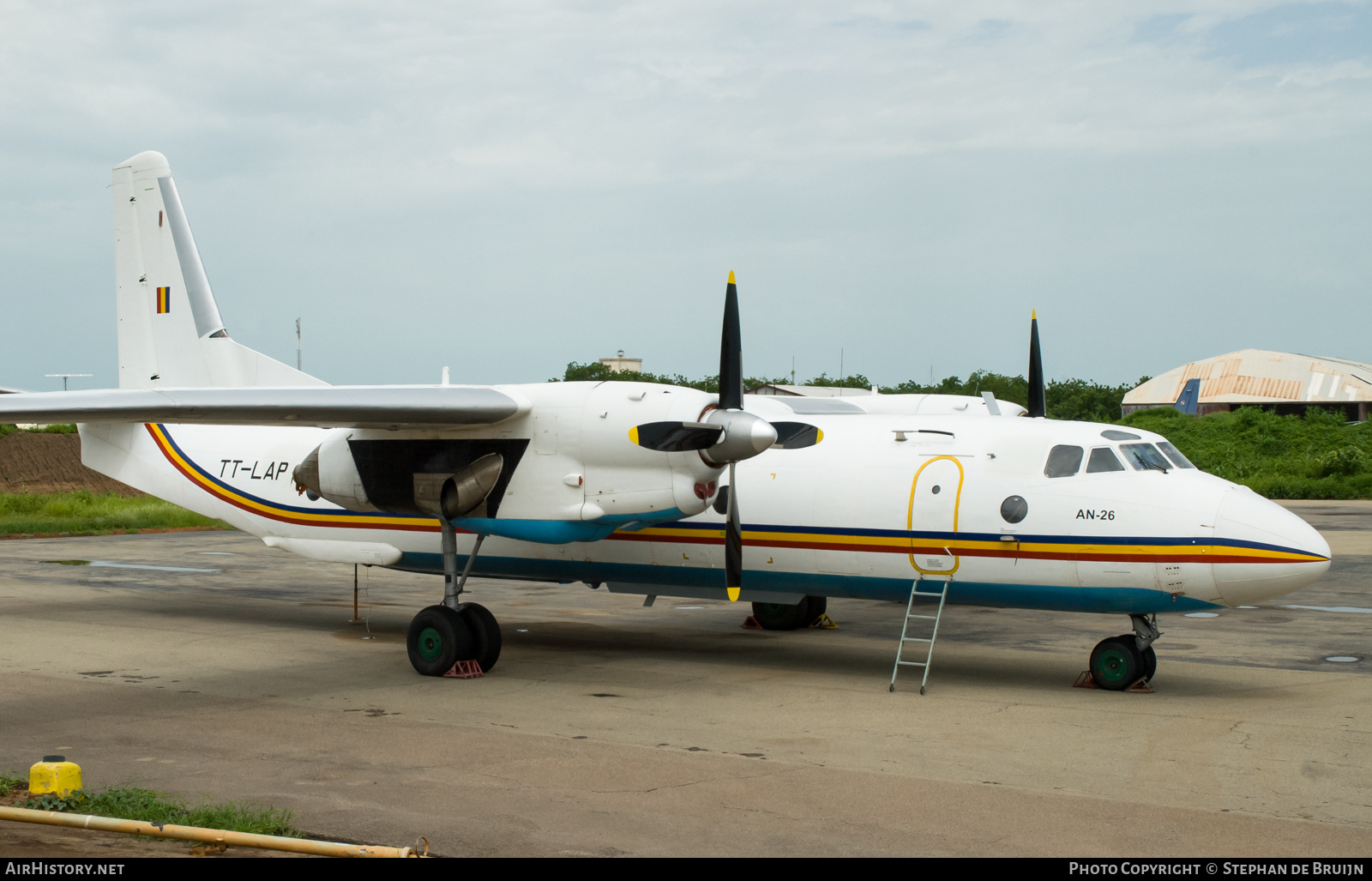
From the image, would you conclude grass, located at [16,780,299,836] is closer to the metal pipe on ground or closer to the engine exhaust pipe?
the metal pipe on ground

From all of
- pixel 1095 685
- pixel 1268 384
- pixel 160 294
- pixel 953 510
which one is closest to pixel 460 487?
pixel 953 510

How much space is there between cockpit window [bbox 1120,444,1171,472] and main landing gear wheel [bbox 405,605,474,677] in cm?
763

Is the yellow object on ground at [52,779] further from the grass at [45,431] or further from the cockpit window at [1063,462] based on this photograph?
the grass at [45,431]

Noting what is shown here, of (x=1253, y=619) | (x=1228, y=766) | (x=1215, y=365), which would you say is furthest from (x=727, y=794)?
(x=1215, y=365)

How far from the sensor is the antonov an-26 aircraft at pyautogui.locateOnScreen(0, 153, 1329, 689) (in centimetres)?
1226

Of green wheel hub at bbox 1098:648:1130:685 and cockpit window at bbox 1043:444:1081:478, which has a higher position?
cockpit window at bbox 1043:444:1081:478

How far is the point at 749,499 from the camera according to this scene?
1448cm

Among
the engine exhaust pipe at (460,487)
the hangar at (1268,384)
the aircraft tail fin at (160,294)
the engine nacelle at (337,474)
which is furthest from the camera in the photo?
the hangar at (1268,384)

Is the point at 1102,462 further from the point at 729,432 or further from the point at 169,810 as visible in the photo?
the point at 169,810

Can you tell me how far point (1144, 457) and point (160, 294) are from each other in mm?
14410

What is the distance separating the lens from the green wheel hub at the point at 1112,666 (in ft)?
42.4

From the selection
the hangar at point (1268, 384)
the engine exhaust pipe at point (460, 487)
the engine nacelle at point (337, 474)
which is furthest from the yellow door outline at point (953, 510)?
the hangar at point (1268, 384)

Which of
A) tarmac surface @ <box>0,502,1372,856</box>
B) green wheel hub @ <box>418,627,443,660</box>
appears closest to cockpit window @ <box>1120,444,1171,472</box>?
tarmac surface @ <box>0,502,1372,856</box>

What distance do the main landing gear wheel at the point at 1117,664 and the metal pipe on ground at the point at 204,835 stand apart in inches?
333
